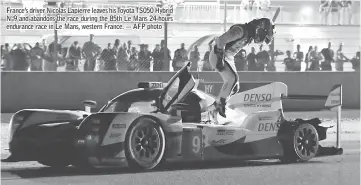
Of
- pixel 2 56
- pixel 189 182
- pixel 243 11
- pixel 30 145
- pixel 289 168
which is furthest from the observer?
pixel 243 11

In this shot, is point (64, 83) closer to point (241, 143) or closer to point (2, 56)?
point (2, 56)

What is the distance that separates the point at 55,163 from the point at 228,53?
248 cm

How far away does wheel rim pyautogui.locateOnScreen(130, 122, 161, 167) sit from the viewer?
804 centimetres

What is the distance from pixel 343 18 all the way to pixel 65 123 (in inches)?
535

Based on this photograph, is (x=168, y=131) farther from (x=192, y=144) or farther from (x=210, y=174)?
(x=210, y=174)

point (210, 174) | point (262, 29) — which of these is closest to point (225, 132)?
point (210, 174)

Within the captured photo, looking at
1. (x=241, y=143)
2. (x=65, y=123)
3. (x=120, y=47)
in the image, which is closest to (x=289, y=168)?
(x=241, y=143)

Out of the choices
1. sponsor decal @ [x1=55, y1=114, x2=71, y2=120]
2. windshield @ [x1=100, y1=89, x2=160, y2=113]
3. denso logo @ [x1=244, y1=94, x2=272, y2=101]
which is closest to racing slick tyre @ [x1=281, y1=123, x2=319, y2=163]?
denso logo @ [x1=244, y1=94, x2=272, y2=101]

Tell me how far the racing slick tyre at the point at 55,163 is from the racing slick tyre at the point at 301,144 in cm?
281

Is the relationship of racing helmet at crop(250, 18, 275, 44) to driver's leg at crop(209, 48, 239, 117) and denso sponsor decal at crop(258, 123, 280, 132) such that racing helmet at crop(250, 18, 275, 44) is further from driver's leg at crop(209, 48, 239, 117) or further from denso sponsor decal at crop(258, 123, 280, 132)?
denso sponsor decal at crop(258, 123, 280, 132)

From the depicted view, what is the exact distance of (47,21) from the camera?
58.4 feet

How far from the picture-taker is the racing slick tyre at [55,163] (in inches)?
324

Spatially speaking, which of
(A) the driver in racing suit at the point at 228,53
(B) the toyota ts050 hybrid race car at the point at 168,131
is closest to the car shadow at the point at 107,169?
(B) the toyota ts050 hybrid race car at the point at 168,131

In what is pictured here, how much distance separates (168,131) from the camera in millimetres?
8320
